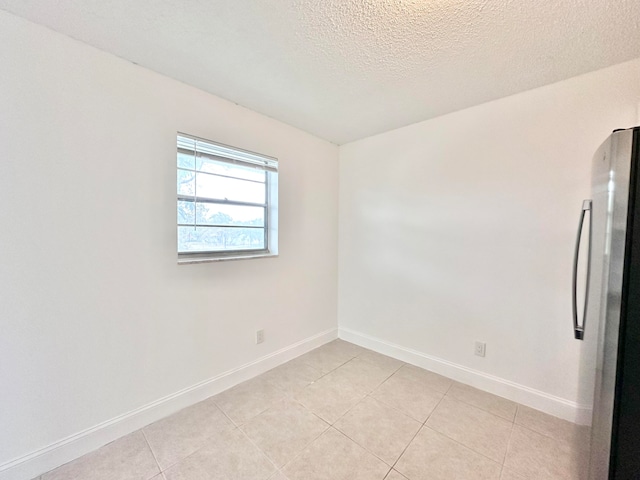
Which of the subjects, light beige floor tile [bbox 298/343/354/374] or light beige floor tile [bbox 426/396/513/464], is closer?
light beige floor tile [bbox 426/396/513/464]

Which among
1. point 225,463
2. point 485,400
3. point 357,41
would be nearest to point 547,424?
point 485,400

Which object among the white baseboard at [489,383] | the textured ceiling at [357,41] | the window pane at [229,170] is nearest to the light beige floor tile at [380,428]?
the white baseboard at [489,383]

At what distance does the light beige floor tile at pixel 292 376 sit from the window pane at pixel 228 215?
137 cm

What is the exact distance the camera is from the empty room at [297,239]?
4.11 feet

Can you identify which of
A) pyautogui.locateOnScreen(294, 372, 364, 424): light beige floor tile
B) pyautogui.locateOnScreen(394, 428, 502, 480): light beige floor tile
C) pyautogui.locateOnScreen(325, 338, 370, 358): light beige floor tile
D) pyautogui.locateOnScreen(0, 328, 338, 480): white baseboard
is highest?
pyautogui.locateOnScreen(0, 328, 338, 480): white baseboard

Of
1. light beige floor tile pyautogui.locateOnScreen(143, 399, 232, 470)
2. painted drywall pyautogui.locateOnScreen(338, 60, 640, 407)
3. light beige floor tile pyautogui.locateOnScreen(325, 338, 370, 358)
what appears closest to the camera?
light beige floor tile pyautogui.locateOnScreen(143, 399, 232, 470)

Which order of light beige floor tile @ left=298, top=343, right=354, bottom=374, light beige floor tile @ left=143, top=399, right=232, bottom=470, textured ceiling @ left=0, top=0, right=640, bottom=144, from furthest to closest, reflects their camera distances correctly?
light beige floor tile @ left=298, top=343, right=354, bottom=374 < light beige floor tile @ left=143, top=399, right=232, bottom=470 < textured ceiling @ left=0, top=0, right=640, bottom=144

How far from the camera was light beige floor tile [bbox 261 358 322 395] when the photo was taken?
7.01ft

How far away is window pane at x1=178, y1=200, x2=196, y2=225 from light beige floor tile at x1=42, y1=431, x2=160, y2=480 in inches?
56.0

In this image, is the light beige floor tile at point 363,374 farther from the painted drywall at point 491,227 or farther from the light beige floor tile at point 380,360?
the painted drywall at point 491,227

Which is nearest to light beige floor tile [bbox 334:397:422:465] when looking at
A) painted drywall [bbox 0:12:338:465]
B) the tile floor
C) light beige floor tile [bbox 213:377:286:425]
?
the tile floor

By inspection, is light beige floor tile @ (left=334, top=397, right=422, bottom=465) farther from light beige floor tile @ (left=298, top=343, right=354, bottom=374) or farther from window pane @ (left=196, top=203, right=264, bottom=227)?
window pane @ (left=196, top=203, right=264, bottom=227)

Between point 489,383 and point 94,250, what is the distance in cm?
297

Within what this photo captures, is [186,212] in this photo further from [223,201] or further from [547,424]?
[547,424]
